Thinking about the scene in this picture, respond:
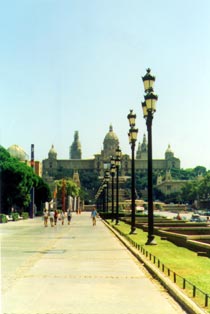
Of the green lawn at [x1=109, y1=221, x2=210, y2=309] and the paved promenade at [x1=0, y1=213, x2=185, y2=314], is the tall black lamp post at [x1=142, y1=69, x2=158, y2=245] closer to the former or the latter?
the green lawn at [x1=109, y1=221, x2=210, y2=309]

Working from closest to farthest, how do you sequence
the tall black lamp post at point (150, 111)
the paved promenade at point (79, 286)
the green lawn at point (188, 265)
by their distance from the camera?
1. the paved promenade at point (79, 286)
2. the green lawn at point (188, 265)
3. the tall black lamp post at point (150, 111)

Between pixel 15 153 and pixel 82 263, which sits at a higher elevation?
pixel 15 153

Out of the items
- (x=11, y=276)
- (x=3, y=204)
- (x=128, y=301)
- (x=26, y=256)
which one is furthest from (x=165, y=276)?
(x=3, y=204)

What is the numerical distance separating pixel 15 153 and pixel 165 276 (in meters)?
→ 132

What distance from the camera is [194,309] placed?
9.20m

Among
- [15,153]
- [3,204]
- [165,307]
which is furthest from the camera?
[15,153]

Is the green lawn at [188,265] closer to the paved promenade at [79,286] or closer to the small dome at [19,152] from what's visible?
the paved promenade at [79,286]

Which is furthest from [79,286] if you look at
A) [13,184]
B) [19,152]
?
[19,152]

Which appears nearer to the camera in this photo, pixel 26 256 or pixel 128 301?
pixel 128 301

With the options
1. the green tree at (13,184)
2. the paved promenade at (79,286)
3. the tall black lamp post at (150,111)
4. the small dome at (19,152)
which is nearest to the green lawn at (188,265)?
the paved promenade at (79,286)

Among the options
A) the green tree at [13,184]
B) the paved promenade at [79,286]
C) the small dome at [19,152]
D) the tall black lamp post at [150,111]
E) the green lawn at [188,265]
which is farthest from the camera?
the small dome at [19,152]

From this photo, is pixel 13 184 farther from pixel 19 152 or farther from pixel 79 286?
pixel 19 152

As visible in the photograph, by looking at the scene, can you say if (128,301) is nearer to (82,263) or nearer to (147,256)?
(82,263)

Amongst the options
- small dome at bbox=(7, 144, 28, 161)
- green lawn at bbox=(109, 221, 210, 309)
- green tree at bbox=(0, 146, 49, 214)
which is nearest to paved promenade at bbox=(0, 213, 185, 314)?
green lawn at bbox=(109, 221, 210, 309)
